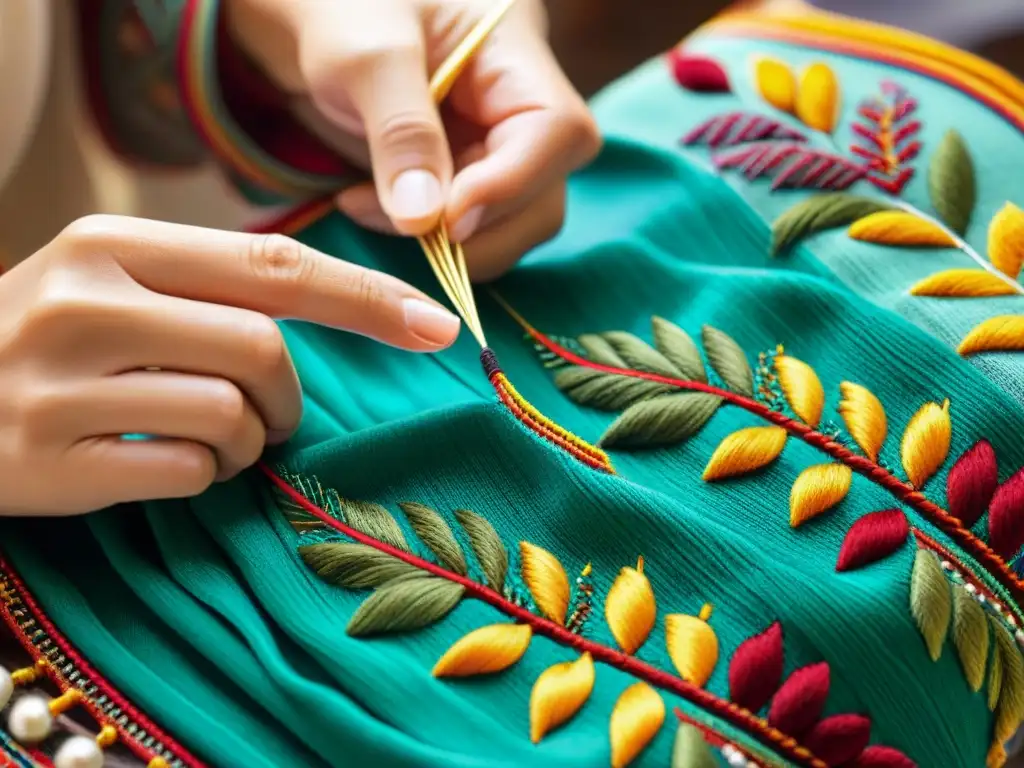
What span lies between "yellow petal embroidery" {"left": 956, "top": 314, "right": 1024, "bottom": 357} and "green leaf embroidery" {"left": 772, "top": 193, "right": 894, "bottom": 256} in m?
0.13

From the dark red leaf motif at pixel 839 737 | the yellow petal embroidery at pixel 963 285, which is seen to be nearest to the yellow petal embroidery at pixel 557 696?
the dark red leaf motif at pixel 839 737

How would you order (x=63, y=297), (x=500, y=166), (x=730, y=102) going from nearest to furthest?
Result: 1. (x=63, y=297)
2. (x=500, y=166)
3. (x=730, y=102)

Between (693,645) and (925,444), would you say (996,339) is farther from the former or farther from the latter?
(693,645)

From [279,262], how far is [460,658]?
233 mm

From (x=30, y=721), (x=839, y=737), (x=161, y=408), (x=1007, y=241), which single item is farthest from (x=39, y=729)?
(x=1007, y=241)

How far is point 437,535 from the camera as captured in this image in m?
0.52

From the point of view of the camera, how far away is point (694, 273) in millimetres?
667

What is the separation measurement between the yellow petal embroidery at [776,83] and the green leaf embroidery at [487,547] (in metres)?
0.43

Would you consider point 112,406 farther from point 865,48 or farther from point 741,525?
point 865,48

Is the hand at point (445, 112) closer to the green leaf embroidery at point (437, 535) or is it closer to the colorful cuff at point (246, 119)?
the colorful cuff at point (246, 119)

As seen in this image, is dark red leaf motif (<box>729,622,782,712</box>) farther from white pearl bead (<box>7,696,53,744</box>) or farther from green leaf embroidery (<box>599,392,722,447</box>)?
white pearl bead (<box>7,696,53,744</box>)

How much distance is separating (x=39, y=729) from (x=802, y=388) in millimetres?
456

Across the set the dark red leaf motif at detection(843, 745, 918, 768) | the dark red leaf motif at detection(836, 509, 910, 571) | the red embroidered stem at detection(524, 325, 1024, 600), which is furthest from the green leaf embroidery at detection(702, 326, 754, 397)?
the dark red leaf motif at detection(843, 745, 918, 768)

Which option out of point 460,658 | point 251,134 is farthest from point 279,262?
point 251,134
